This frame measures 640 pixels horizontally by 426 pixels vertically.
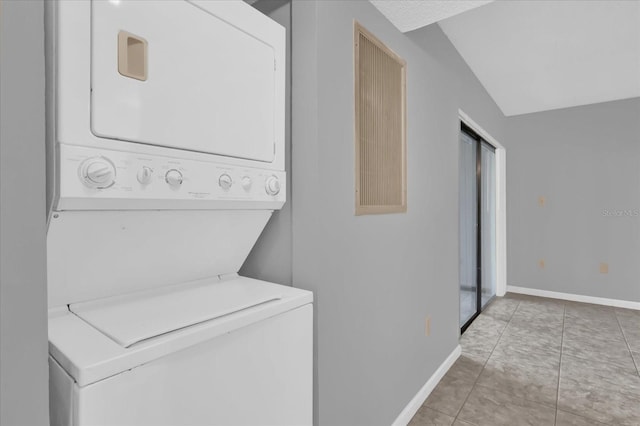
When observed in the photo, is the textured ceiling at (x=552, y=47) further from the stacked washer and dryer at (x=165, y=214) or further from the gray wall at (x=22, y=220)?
the gray wall at (x=22, y=220)

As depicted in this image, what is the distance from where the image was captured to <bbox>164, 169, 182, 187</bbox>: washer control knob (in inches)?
33.4

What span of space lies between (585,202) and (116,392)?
5528 millimetres

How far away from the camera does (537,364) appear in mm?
2686

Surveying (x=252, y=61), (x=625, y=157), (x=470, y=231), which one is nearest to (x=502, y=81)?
(x=470, y=231)

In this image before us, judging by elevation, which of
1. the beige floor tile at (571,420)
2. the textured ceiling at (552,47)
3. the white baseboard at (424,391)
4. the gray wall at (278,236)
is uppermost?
the textured ceiling at (552,47)

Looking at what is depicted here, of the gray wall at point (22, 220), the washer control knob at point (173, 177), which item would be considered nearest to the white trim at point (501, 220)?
the washer control knob at point (173, 177)

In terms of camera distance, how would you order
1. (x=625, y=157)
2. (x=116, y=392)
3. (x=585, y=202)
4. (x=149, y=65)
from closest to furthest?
(x=116, y=392) < (x=149, y=65) < (x=625, y=157) < (x=585, y=202)

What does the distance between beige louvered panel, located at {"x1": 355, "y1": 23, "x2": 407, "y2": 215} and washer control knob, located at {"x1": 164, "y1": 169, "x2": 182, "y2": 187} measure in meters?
0.85

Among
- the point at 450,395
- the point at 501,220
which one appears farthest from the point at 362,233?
the point at 501,220

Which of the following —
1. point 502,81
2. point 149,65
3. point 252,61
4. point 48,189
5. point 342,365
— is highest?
point 502,81

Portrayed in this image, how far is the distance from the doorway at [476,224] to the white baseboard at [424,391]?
2.68ft

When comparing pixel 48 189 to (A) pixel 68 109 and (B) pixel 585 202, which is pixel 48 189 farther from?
(B) pixel 585 202

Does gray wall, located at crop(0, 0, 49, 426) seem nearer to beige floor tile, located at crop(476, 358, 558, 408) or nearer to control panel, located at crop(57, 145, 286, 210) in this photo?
control panel, located at crop(57, 145, 286, 210)

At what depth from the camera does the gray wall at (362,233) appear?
1302 mm
